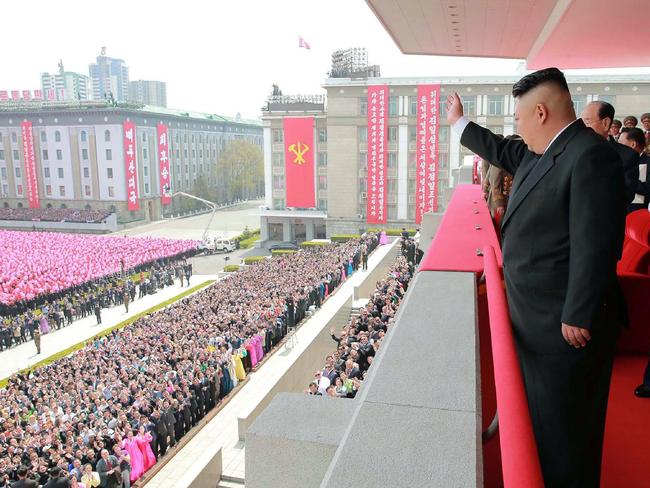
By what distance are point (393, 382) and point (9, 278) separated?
107ft

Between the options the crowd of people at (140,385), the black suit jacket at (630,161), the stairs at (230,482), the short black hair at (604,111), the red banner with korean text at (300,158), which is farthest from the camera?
the red banner with korean text at (300,158)

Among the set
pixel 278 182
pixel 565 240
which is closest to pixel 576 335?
pixel 565 240

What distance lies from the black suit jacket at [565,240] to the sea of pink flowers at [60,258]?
29.0 m

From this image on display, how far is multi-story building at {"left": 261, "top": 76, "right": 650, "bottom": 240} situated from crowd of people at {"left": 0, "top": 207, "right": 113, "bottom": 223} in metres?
21.3

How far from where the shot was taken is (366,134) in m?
43.5

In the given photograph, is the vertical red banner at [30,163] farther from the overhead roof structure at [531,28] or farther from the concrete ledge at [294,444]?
the concrete ledge at [294,444]

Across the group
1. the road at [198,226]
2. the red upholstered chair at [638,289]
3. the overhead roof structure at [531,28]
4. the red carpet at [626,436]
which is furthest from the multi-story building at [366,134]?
the red carpet at [626,436]

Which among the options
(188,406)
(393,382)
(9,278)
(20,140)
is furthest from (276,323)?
(20,140)

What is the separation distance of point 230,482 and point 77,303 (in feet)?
64.1

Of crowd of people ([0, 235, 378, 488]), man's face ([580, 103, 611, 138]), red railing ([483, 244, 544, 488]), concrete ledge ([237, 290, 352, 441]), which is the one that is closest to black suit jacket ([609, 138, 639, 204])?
man's face ([580, 103, 611, 138])

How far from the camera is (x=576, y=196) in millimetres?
1826

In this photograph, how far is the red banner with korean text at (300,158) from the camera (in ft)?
149

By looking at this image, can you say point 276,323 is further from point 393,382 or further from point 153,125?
point 153,125

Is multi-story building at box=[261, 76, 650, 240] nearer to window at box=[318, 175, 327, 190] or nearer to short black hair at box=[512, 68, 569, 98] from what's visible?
window at box=[318, 175, 327, 190]
